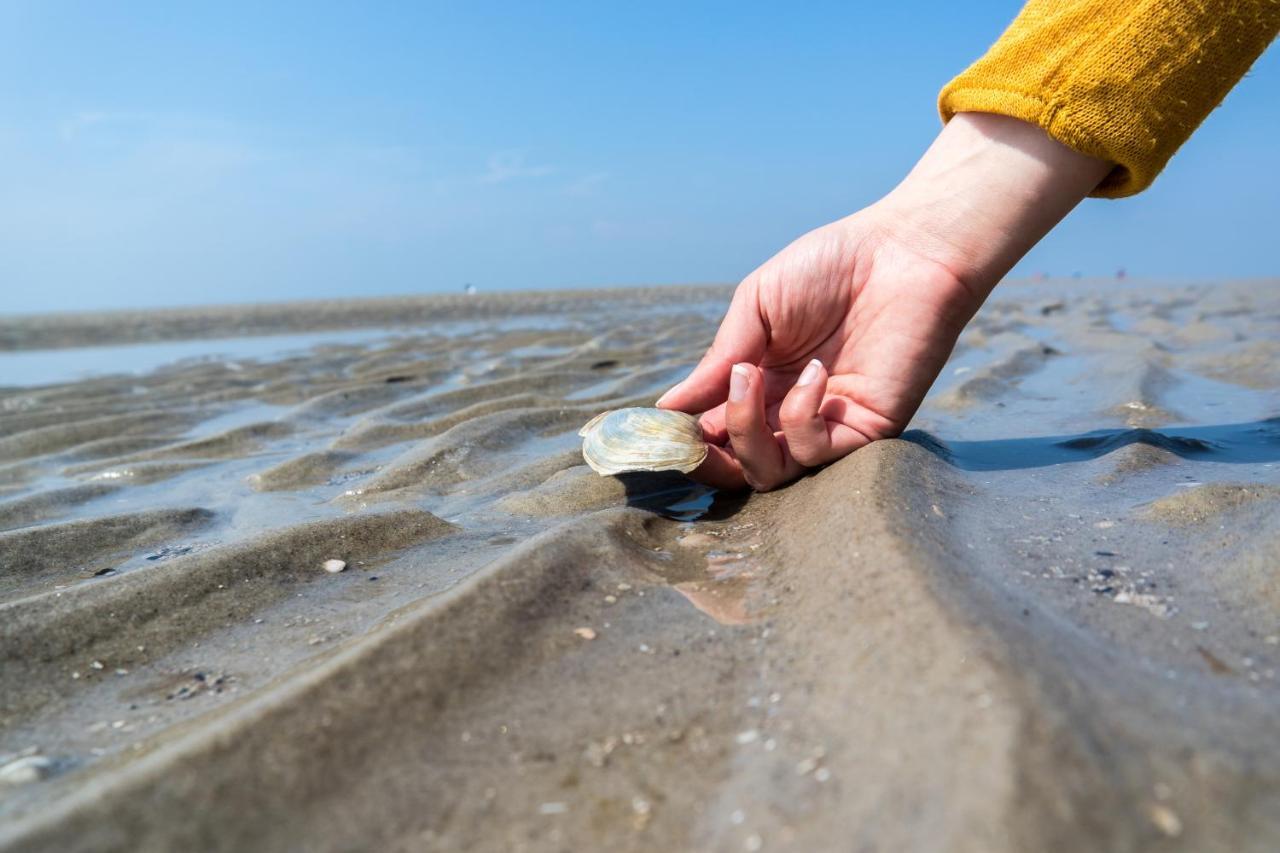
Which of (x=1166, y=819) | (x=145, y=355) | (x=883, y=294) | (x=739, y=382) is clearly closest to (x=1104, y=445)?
(x=883, y=294)

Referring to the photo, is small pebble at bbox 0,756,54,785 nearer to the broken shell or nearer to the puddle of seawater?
the broken shell

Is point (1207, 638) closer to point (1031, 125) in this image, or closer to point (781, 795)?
point (781, 795)

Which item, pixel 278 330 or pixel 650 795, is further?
pixel 278 330

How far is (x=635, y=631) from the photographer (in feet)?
4.71

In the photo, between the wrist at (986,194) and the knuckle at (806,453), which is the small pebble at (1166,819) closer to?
the knuckle at (806,453)

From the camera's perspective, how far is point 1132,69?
6.48ft

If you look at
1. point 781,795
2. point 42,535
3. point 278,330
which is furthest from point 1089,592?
point 278,330

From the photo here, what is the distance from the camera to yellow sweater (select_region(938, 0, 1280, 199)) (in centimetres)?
195

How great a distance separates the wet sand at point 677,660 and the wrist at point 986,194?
0.55 meters

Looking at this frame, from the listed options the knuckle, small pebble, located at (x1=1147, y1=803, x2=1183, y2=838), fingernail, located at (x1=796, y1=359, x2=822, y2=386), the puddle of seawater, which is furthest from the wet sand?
the puddle of seawater

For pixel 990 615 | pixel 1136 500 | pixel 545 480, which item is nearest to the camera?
pixel 990 615

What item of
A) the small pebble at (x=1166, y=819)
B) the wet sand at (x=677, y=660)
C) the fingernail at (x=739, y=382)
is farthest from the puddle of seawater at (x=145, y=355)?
the small pebble at (x=1166, y=819)

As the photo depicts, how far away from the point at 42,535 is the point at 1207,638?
2.78 m

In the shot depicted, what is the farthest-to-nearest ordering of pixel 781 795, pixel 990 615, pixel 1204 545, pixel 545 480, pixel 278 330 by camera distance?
pixel 278 330, pixel 545 480, pixel 1204 545, pixel 990 615, pixel 781 795
